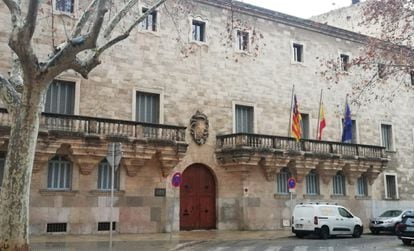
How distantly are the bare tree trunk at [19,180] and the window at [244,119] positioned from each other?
55.1 feet

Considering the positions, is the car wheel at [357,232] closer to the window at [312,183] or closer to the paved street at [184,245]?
the paved street at [184,245]

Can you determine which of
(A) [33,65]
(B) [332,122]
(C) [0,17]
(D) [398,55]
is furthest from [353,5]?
(A) [33,65]

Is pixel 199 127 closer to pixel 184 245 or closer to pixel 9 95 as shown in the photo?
pixel 184 245

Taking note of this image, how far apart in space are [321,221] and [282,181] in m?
6.81

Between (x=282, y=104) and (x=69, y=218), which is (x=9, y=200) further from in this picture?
(x=282, y=104)

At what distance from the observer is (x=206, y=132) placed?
2667cm

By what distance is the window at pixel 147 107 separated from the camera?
82.4 feet

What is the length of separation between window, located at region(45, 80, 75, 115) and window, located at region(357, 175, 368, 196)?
1931cm

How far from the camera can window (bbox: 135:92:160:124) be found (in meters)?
25.1

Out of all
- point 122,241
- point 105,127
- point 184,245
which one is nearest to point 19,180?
point 184,245

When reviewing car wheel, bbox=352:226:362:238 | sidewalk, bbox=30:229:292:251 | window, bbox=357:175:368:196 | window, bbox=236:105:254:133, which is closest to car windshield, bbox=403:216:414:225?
car wheel, bbox=352:226:362:238

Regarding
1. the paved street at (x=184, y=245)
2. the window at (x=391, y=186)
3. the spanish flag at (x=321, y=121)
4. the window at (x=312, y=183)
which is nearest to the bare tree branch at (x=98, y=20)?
the paved street at (x=184, y=245)

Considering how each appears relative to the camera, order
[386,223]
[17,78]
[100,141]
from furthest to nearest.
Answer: [386,223] → [100,141] → [17,78]

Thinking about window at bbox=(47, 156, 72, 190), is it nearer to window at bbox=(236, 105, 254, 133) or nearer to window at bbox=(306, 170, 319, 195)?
window at bbox=(236, 105, 254, 133)
